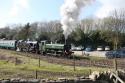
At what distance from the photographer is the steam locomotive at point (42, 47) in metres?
49.4

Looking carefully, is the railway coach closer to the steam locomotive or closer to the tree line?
the steam locomotive


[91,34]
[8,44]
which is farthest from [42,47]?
[91,34]

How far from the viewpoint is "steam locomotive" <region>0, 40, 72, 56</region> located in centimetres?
4941

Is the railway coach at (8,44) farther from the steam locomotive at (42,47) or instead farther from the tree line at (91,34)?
the tree line at (91,34)

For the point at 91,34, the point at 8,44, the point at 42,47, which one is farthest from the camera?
the point at 91,34

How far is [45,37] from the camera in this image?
104 metres

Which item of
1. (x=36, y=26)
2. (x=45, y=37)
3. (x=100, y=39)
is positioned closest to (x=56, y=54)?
(x=100, y=39)

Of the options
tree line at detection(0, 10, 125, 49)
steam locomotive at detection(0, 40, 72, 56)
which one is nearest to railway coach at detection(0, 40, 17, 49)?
steam locomotive at detection(0, 40, 72, 56)

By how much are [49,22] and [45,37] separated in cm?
3359

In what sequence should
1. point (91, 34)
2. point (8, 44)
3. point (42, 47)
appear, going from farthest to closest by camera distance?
point (91, 34) < point (8, 44) < point (42, 47)

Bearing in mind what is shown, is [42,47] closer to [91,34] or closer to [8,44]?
Result: [8,44]

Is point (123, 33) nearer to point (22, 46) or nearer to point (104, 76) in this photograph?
point (22, 46)

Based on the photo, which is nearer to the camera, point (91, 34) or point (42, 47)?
point (42, 47)

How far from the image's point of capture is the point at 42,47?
5469cm
